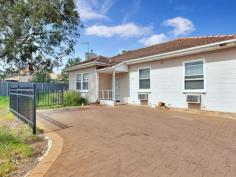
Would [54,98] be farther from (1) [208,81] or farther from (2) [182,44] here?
(1) [208,81]

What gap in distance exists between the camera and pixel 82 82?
852 inches

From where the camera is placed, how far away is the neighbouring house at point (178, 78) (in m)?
11.4

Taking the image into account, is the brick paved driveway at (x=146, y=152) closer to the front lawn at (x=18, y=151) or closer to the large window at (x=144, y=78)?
the front lawn at (x=18, y=151)

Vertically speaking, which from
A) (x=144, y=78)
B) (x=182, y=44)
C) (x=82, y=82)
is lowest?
(x=82, y=82)

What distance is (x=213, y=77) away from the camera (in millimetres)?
11891

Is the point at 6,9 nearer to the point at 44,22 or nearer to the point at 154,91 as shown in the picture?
the point at 44,22

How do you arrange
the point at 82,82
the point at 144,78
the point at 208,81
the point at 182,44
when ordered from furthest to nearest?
the point at 82,82
the point at 144,78
the point at 182,44
the point at 208,81

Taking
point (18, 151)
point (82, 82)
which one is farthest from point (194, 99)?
point (82, 82)

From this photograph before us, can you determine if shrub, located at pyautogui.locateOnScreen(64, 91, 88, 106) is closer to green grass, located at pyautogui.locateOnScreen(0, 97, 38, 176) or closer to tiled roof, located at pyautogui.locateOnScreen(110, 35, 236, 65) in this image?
tiled roof, located at pyautogui.locateOnScreen(110, 35, 236, 65)

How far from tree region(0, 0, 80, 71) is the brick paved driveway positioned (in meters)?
10.5

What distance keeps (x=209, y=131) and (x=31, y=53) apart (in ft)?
51.0

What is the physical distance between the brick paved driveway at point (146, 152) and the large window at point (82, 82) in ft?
42.5

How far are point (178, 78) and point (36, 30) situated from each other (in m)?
11.5

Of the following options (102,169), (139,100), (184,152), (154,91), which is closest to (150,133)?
(184,152)
